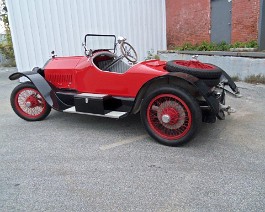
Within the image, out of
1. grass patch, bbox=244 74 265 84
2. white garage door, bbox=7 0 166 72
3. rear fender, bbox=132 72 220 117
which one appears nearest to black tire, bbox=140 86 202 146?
rear fender, bbox=132 72 220 117

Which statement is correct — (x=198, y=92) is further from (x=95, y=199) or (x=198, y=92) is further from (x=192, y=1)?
(x=192, y=1)

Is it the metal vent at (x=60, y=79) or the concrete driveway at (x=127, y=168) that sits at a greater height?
the metal vent at (x=60, y=79)

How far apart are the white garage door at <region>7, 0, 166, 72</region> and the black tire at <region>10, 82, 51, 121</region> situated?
3.70 m

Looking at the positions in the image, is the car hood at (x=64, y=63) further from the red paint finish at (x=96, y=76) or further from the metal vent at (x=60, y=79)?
the metal vent at (x=60, y=79)

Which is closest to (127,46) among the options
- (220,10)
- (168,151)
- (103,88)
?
(103,88)

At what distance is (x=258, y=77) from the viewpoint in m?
6.45

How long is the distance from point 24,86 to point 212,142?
3198 millimetres

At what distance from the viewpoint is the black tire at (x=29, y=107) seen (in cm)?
439

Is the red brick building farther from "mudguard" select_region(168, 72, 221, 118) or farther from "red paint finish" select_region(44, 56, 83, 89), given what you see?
"red paint finish" select_region(44, 56, 83, 89)

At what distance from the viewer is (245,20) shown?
795cm

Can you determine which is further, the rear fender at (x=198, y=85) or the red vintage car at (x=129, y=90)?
the red vintage car at (x=129, y=90)

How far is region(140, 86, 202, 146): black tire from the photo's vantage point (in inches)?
121

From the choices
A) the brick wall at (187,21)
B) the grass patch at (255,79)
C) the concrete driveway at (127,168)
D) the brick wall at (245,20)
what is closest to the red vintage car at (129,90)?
the concrete driveway at (127,168)

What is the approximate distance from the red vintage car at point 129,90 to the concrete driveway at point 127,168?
33 centimetres
